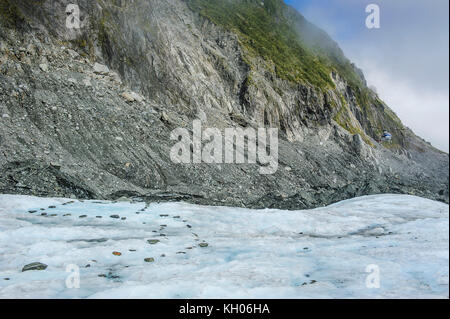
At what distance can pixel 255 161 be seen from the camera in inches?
1262

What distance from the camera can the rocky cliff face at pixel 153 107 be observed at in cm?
2166

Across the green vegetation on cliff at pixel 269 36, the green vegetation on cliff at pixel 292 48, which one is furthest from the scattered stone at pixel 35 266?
the green vegetation on cliff at pixel 269 36

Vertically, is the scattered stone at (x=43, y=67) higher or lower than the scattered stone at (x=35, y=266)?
higher

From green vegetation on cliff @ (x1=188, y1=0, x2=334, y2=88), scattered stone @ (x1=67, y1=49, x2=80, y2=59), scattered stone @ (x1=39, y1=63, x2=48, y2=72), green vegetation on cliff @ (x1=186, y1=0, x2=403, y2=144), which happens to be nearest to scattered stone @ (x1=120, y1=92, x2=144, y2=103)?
scattered stone @ (x1=67, y1=49, x2=80, y2=59)

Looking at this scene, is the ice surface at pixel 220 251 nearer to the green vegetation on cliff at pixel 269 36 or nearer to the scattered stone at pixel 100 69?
the scattered stone at pixel 100 69

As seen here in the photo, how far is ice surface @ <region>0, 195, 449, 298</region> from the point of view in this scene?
21.8ft

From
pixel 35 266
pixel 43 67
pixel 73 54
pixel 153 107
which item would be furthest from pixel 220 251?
pixel 73 54

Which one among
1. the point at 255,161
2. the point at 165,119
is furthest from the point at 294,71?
the point at 165,119

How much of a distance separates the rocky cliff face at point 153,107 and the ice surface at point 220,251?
251 inches

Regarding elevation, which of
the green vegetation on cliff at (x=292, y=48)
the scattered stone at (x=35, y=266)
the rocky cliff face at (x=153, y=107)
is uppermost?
the green vegetation on cliff at (x=292, y=48)

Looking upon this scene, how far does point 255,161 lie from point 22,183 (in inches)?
800

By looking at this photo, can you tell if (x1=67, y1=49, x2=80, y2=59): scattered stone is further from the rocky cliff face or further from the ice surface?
the ice surface

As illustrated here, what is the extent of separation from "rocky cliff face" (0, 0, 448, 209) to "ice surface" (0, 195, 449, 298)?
6371mm

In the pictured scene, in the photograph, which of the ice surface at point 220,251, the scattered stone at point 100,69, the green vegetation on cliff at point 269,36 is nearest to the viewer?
the ice surface at point 220,251
